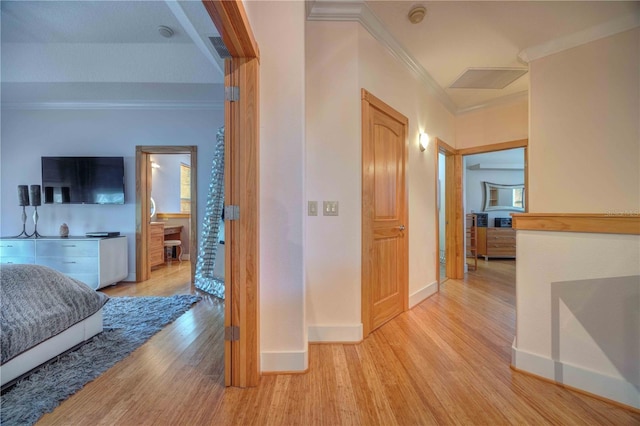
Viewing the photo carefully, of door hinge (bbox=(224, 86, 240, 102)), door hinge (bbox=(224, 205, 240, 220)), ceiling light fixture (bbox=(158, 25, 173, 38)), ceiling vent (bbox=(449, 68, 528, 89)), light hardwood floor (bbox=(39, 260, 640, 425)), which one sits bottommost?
light hardwood floor (bbox=(39, 260, 640, 425))

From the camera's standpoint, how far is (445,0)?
206cm

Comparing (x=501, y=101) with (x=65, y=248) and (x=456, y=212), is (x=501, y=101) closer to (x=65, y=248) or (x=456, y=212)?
(x=456, y=212)

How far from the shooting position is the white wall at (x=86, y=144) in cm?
382

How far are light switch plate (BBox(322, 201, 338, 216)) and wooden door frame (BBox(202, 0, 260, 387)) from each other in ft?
2.26

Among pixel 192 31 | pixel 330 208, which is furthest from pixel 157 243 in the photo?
pixel 330 208

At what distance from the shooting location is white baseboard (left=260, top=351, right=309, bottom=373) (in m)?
1.64

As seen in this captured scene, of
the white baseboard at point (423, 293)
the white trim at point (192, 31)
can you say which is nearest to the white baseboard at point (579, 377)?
the white baseboard at point (423, 293)

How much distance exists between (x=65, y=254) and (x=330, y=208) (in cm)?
366

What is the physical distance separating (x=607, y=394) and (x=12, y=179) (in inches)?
→ 266

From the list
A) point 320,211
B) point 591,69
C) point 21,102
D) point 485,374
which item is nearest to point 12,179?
point 21,102

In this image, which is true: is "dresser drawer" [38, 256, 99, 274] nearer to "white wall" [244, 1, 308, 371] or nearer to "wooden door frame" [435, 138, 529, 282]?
"white wall" [244, 1, 308, 371]

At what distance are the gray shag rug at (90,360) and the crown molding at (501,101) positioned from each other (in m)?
4.66

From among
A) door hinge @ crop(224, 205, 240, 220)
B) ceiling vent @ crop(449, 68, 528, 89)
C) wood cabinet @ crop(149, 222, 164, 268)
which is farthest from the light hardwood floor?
wood cabinet @ crop(149, 222, 164, 268)

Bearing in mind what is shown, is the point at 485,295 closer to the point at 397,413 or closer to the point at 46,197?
the point at 397,413
